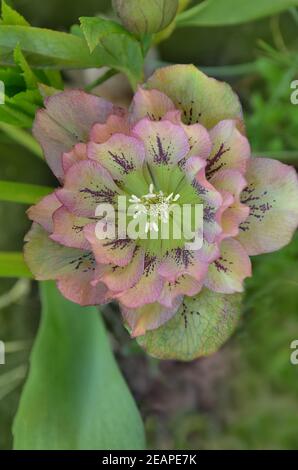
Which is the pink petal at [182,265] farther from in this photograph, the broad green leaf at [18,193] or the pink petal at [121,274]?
the broad green leaf at [18,193]

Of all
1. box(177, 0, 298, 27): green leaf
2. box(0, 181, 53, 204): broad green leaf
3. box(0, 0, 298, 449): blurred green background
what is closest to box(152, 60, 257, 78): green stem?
box(0, 0, 298, 449): blurred green background

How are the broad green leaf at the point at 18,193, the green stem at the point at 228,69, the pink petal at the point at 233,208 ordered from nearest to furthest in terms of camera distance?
the pink petal at the point at 233,208 → the broad green leaf at the point at 18,193 → the green stem at the point at 228,69

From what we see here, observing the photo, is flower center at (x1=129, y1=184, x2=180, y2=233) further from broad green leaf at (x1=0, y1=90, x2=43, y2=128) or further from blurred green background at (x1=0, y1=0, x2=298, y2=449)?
blurred green background at (x1=0, y1=0, x2=298, y2=449)

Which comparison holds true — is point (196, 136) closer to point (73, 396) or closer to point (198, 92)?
point (198, 92)

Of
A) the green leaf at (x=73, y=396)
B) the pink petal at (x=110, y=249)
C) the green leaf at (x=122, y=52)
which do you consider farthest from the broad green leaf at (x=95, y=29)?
the green leaf at (x=73, y=396)

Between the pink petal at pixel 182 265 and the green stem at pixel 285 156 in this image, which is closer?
the pink petal at pixel 182 265

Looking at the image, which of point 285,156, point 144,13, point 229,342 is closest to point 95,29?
point 144,13

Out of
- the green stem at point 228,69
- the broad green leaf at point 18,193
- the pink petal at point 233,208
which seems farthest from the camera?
the green stem at point 228,69

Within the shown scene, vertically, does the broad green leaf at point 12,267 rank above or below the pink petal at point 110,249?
below
